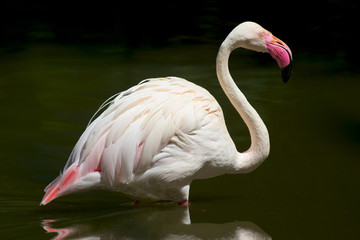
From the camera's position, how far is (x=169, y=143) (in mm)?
4020

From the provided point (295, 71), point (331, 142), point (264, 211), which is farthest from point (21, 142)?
point (295, 71)

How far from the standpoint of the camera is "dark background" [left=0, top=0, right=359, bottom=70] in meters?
8.34

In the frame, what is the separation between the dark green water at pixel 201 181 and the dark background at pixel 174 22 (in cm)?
44

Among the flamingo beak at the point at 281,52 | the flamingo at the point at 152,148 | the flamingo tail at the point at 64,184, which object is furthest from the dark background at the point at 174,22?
the flamingo tail at the point at 64,184

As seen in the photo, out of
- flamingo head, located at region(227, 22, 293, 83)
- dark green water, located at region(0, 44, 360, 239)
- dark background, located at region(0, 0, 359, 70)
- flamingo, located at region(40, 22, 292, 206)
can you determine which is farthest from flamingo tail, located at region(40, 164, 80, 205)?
dark background, located at region(0, 0, 359, 70)

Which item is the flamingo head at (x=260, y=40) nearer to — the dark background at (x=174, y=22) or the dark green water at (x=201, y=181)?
the dark green water at (x=201, y=181)

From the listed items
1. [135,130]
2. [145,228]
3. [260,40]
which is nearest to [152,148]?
[135,130]

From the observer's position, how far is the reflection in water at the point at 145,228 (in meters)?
3.88

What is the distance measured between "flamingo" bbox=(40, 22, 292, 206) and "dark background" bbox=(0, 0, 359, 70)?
3990 mm

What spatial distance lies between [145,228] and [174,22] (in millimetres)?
5645

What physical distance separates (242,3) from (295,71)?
3001 mm

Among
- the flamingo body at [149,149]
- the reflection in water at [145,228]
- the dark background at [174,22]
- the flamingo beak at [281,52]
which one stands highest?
the flamingo beak at [281,52]

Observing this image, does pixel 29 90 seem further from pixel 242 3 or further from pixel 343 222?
pixel 242 3

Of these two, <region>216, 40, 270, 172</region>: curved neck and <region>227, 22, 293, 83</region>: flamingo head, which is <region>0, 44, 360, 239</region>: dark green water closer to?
<region>216, 40, 270, 172</region>: curved neck
